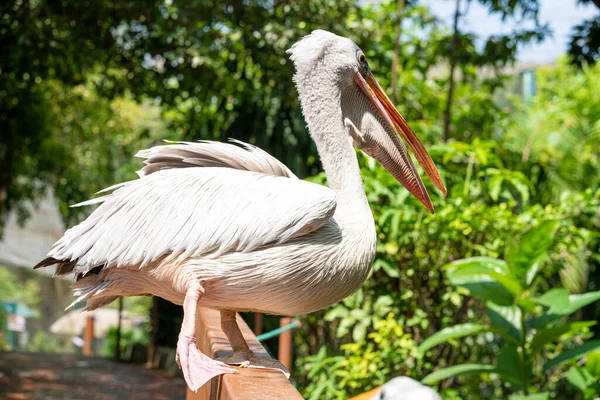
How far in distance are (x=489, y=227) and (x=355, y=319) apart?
946mm

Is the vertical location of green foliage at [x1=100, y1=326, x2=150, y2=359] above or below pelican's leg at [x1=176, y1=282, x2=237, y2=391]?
below

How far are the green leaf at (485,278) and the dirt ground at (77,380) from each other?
214 inches

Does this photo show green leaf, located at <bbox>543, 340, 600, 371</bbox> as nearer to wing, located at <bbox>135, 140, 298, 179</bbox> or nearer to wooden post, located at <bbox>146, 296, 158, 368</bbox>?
wing, located at <bbox>135, 140, 298, 179</bbox>

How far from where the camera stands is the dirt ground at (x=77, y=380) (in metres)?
8.34

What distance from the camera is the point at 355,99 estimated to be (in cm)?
235

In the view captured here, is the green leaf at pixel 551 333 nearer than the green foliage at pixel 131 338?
Yes

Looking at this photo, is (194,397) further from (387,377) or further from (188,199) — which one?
(387,377)

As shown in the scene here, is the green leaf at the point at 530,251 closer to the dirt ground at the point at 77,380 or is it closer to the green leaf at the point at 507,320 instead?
the green leaf at the point at 507,320

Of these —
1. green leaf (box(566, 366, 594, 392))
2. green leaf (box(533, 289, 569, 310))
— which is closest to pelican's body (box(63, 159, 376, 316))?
green leaf (box(533, 289, 569, 310))

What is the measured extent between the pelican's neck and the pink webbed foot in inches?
24.7

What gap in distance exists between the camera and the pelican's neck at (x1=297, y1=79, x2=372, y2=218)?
7.46 feet

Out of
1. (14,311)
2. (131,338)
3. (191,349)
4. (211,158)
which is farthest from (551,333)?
→ (14,311)

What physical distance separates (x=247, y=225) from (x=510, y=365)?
8.26ft

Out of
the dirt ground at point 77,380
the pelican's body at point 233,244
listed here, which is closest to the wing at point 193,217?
the pelican's body at point 233,244
